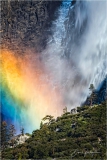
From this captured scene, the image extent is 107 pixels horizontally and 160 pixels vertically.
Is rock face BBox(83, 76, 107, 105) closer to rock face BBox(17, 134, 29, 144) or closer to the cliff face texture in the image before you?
rock face BBox(17, 134, 29, 144)

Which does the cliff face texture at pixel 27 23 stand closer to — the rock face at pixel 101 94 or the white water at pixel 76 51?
the white water at pixel 76 51

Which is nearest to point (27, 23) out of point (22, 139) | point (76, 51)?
point (76, 51)

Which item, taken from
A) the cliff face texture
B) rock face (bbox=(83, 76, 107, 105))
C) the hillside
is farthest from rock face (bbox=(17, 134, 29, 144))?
the cliff face texture

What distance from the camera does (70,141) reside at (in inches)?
2170

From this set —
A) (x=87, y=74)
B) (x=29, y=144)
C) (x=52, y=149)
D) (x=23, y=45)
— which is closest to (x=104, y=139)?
(x=52, y=149)

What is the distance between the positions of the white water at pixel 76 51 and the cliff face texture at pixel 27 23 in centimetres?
258

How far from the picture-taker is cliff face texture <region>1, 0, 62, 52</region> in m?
126

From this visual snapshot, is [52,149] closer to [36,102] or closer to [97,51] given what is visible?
[97,51]

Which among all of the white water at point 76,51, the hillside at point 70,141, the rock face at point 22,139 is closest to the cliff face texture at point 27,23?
the white water at point 76,51

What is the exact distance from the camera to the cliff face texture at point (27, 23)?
126m

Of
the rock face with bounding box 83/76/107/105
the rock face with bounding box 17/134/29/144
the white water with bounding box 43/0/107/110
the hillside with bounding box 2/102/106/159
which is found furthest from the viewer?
the white water with bounding box 43/0/107/110

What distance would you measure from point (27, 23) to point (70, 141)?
253 feet

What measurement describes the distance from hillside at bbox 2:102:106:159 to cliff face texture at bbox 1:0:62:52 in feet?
205

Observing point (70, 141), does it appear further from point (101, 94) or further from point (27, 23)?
point (27, 23)
